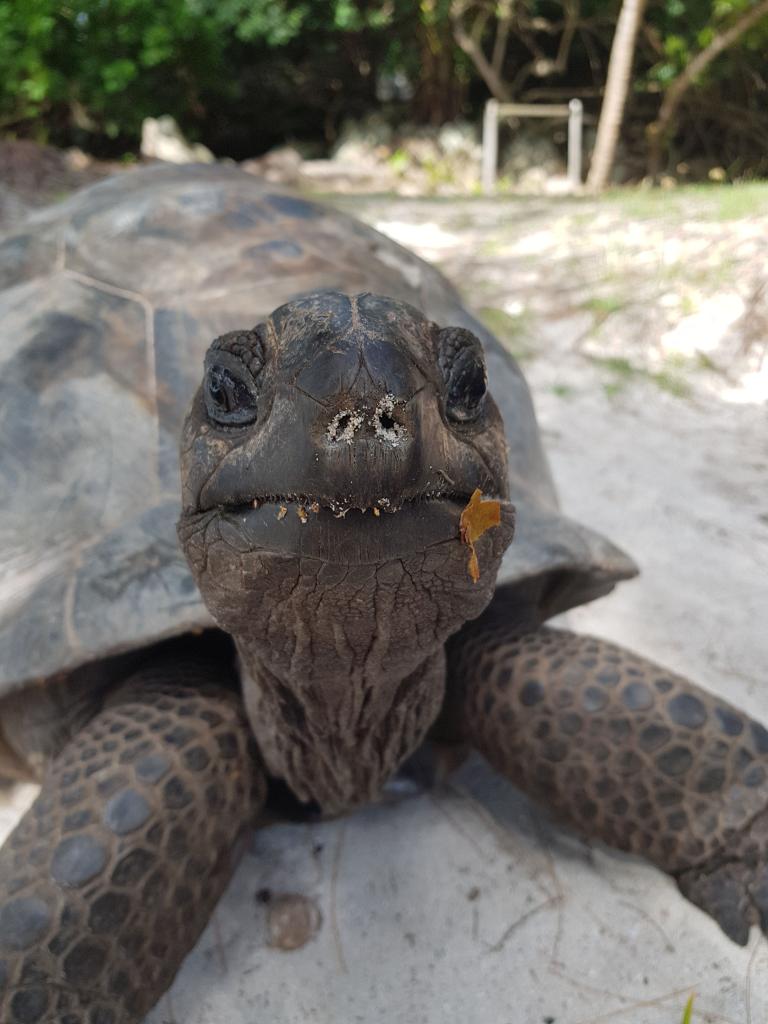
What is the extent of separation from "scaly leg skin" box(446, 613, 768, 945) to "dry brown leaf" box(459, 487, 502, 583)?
0.65 metres

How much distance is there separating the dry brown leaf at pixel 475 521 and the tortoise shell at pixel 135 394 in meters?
0.60

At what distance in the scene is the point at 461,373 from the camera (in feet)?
3.41

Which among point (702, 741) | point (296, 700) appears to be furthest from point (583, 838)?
point (296, 700)

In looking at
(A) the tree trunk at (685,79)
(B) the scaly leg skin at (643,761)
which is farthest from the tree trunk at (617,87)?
(B) the scaly leg skin at (643,761)

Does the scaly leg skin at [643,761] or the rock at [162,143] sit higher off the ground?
the scaly leg skin at [643,761]

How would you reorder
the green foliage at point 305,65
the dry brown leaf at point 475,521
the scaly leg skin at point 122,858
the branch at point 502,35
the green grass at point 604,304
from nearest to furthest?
the dry brown leaf at point 475,521 → the scaly leg skin at point 122,858 → the green grass at point 604,304 → the green foliage at point 305,65 → the branch at point 502,35

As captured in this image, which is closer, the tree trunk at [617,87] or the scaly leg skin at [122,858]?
the scaly leg skin at [122,858]

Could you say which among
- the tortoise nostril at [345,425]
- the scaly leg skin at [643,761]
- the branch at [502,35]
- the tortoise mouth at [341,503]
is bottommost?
the scaly leg skin at [643,761]

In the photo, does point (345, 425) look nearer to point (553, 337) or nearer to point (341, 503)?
point (341, 503)

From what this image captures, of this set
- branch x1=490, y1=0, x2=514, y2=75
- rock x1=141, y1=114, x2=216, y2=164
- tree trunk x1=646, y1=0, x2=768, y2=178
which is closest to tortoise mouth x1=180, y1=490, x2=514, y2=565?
tree trunk x1=646, y1=0, x2=768, y2=178

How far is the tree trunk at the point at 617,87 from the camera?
9.59 metres

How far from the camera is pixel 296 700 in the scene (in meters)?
1.35

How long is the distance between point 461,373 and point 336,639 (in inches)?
14.8

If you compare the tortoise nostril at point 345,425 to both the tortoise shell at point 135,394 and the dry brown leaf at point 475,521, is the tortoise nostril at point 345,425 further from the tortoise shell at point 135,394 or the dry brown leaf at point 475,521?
the tortoise shell at point 135,394
